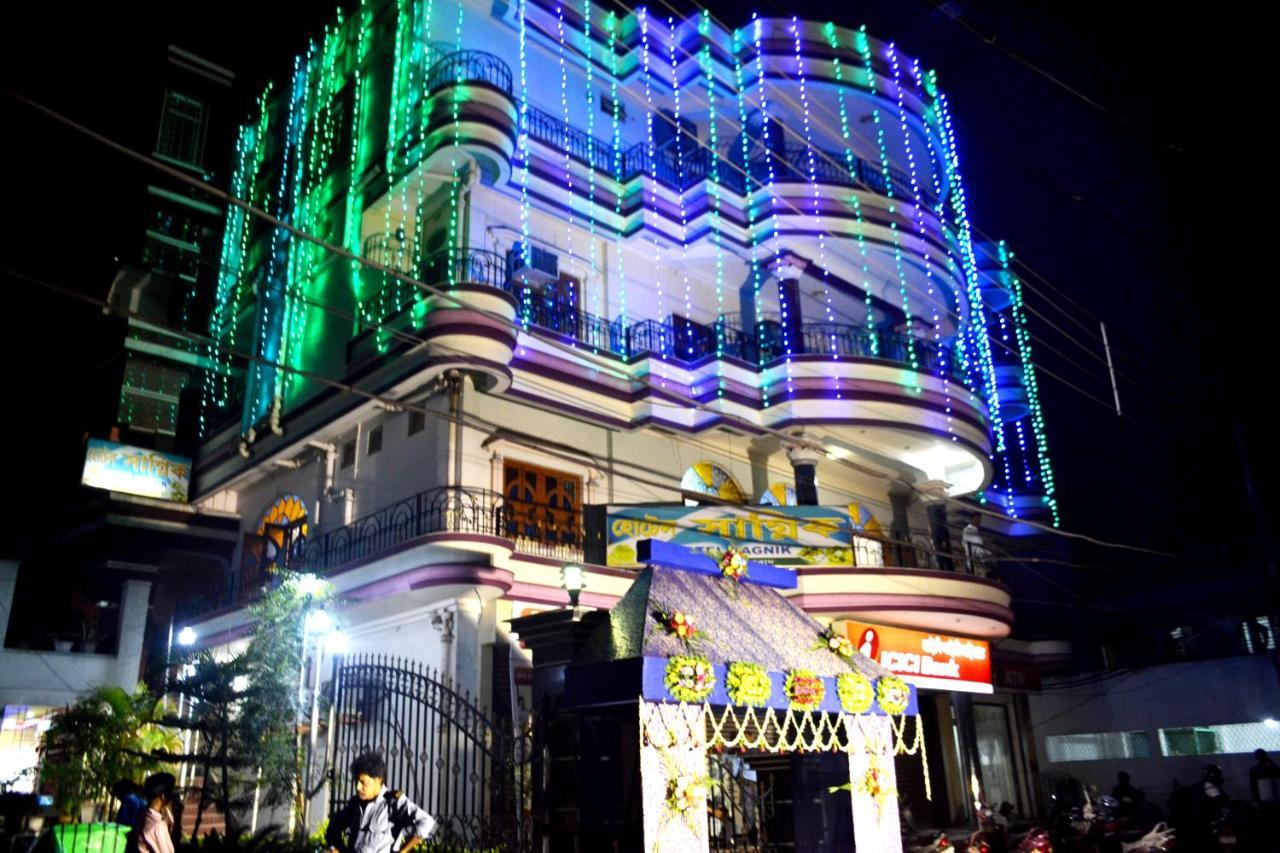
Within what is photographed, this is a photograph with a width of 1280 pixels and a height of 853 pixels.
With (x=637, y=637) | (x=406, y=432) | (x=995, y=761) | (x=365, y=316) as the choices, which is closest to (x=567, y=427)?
(x=406, y=432)

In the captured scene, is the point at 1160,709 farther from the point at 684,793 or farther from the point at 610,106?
the point at 684,793

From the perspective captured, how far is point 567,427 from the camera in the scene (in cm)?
2003

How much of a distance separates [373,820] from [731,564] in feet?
15.3

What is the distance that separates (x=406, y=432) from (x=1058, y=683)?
1908 cm

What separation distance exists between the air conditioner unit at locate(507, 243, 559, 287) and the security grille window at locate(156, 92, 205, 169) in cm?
1532

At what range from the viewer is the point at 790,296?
2292 centimetres

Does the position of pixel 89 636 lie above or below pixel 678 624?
above

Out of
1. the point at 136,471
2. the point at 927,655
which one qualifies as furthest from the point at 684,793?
the point at 136,471

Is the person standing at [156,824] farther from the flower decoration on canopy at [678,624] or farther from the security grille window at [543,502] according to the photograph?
the security grille window at [543,502]

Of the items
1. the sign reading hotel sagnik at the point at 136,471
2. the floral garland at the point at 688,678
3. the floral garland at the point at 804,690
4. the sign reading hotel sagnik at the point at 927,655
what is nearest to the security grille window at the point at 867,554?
the sign reading hotel sagnik at the point at 927,655

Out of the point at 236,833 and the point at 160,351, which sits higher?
the point at 160,351

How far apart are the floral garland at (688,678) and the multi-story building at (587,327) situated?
325 inches

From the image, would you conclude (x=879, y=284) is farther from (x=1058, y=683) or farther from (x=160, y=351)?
(x=160, y=351)

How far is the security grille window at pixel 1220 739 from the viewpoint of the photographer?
22.7 m
